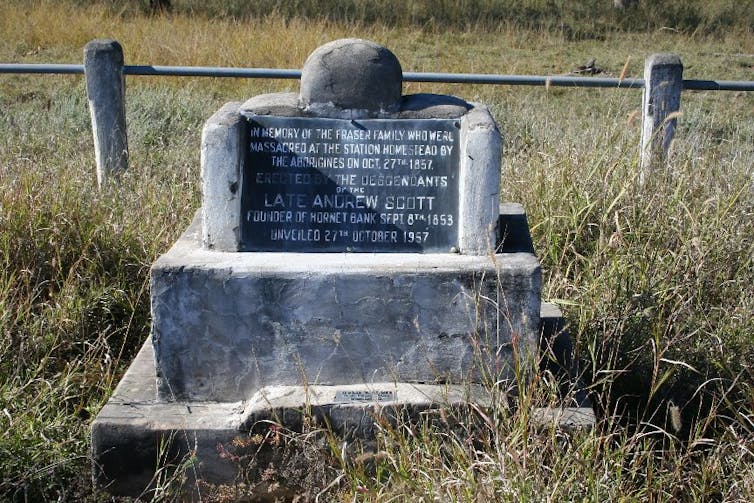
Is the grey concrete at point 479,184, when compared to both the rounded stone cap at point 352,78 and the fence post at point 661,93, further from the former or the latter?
the fence post at point 661,93

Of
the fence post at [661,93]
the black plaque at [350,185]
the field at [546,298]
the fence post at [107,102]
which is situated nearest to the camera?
the field at [546,298]

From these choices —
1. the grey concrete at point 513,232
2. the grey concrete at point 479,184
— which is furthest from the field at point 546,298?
the grey concrete at point 479,184

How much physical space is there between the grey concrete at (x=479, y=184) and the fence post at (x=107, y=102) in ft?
11.0

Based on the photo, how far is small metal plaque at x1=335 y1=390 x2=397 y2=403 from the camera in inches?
129

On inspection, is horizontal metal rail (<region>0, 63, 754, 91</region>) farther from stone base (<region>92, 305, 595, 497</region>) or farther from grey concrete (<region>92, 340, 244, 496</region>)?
grey concrete (<region>92, 340, 244, 496</region>)

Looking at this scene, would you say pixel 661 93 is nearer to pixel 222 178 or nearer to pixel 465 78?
pixel 465 78

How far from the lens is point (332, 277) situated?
3273 mm

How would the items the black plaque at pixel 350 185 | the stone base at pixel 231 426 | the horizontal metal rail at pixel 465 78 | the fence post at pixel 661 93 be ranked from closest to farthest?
the stone base at pixel 231 426 < the black plaque at pixel 350 185 < the fence post at pixel 661 93 < the horizontal metal rail at pixel 465 78

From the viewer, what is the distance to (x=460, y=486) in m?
Answer: 2.77

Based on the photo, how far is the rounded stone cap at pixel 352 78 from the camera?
3418 mm

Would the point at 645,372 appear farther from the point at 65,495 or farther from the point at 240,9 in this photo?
the point at 240,9

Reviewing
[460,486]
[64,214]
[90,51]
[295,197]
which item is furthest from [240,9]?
[460,486]

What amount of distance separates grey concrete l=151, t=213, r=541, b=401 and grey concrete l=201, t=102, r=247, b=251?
91mm

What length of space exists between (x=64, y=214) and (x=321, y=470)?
212 centimetres
